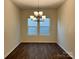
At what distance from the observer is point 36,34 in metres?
9.74

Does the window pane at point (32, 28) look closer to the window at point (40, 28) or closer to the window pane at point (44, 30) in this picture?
the window at point (40, 28)

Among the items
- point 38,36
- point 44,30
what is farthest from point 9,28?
point 44,30

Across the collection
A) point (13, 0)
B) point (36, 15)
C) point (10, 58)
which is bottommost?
point (10, 58)

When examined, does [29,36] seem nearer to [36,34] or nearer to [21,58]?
[36,34]

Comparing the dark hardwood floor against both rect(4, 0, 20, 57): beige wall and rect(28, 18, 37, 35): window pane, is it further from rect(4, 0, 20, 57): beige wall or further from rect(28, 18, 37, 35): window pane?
rect(28, 18, 37, 35): window pane

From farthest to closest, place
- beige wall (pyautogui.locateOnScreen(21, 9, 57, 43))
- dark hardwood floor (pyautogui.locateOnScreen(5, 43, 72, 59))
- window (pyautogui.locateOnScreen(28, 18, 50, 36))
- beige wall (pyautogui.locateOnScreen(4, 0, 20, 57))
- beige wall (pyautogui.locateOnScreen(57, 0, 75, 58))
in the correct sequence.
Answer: window (pyautogui.locateOnScreen(28, 18, 50, 36))
beige wall (pyautogui.locateOnScreen(21, 9, 57, 43))
beige wall (pyautogui.locateOnScreen(4, 0, 20, 57))
dark hardwood floor (pyautogui.locateOnScreen(5, 43, 72, 59))
beige wall (pyautogui.locateOnScreen(57, 0, 75, 58))

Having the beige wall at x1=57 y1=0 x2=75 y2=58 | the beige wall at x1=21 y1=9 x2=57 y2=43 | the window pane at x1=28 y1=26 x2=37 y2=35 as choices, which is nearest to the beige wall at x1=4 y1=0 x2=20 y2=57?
the beige wall at x1=57 y1=0 x2=75 y2=58

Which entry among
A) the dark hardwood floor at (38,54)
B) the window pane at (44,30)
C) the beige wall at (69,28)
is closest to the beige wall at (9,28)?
the dark hardwood floor at (38,54)

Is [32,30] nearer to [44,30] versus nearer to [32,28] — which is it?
[32,28]

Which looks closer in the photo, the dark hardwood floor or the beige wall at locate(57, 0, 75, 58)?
the beige wall at locate(57, 0, 75, 58)

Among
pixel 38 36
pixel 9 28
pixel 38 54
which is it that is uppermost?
pixel 9 28
